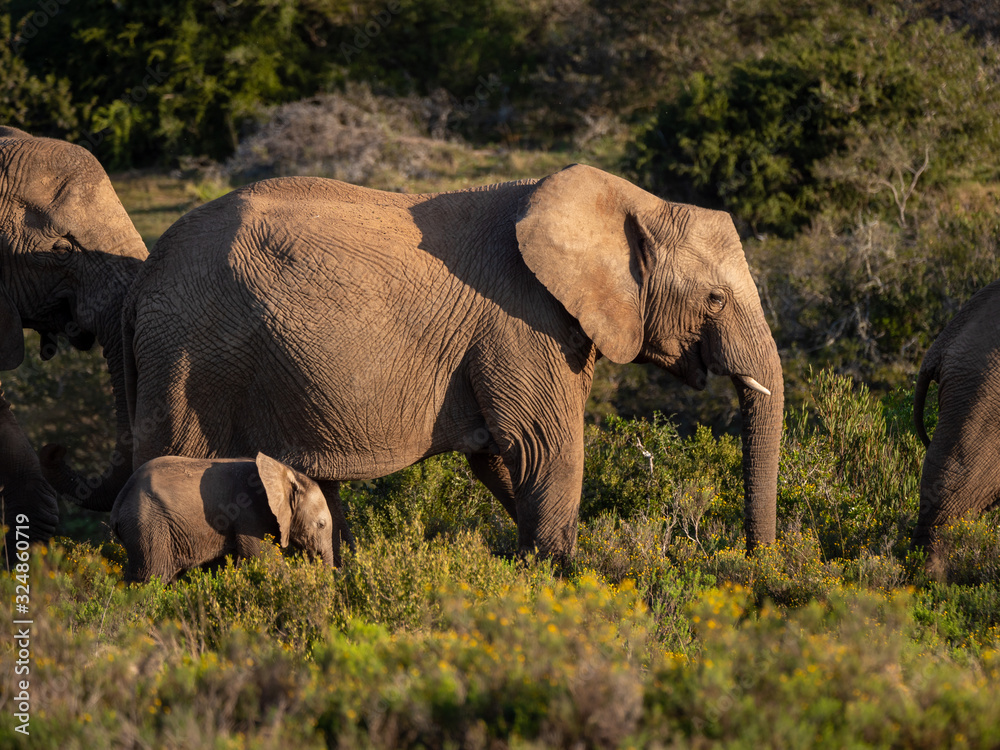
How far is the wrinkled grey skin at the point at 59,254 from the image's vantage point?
6.93 metres

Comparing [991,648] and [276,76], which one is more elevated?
[991,648]

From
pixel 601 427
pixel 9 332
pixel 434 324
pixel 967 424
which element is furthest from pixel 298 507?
pixel 601 427

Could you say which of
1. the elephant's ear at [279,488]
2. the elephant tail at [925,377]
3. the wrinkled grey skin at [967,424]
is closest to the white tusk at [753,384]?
the wrinkled grey skin at [967,424]

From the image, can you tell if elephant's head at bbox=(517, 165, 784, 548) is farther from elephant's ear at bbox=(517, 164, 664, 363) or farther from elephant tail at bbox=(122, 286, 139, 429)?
elephant tail at bbox=(122, 286, 139, 429)

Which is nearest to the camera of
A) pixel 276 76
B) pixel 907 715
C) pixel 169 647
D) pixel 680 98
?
pixel 907 715

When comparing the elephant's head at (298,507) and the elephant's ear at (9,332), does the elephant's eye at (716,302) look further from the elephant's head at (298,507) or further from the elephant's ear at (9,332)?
the elephant's ear at (9,332)

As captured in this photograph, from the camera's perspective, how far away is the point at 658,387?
12.2 meters

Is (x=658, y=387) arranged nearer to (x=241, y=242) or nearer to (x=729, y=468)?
(x=729, y=468)

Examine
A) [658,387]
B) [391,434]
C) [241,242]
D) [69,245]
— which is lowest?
[658,387]

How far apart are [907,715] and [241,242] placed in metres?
4.12

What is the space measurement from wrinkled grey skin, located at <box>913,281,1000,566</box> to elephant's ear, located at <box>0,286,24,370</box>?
19.0 feet

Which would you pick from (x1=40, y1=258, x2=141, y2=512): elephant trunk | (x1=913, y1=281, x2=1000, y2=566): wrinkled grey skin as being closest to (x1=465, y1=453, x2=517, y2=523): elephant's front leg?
(x1=40, y1=258, x2=141, y2=512): elephant trunk

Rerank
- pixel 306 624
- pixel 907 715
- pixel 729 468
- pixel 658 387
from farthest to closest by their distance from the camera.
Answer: pixel 658 387, pixel 729 468, pixel 306 624, pixel 907 715

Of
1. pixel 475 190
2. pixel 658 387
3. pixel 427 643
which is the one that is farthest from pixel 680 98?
pixel 427 643
